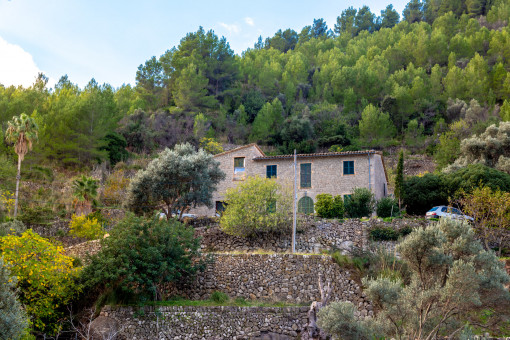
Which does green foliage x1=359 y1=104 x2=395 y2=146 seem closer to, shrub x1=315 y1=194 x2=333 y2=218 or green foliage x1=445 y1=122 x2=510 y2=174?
green foliage x1=445 y1=122 x2=510 y2=174

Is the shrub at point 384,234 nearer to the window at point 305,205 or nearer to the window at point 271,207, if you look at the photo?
the window at point 271,207

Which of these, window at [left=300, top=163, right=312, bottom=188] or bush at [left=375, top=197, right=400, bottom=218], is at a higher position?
window at [left=300, top=163, right=312, bottom=188]

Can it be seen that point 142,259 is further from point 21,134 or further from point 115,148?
point 115,148

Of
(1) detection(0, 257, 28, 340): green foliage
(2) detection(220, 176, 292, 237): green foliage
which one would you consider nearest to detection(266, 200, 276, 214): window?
(2) detection(220, 176, 292, 237): green foliage

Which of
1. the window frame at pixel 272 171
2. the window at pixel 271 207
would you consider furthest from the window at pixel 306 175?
the window at pixel 271 207

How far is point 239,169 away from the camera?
33875 millimetres

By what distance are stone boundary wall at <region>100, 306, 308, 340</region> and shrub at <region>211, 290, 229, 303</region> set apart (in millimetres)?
1249

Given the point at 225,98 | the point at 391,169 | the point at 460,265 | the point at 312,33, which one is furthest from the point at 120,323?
the point at 312,33

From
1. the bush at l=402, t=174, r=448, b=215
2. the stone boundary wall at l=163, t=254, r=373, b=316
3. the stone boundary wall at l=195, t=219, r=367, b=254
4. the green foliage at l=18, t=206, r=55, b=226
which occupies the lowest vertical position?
the stone boundary wall at l=163, t=254, r=373, b=316

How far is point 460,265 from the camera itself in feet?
48.2

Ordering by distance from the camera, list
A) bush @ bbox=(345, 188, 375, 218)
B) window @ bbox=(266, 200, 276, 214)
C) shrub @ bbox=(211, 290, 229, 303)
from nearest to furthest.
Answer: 1. shrub @ bbox=(211, 290, 229, 303)
2. window @ bbox=(266, 200, 276, 214)
3. bush @ bbox=(345, 188, 375, 218)

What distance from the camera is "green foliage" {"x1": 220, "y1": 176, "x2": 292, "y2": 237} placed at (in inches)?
995

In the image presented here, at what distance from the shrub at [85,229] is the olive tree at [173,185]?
248 cm

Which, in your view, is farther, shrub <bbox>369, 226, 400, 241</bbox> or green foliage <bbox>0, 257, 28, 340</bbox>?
shrub <bbox>369, 226, 400, 241</bbox>
